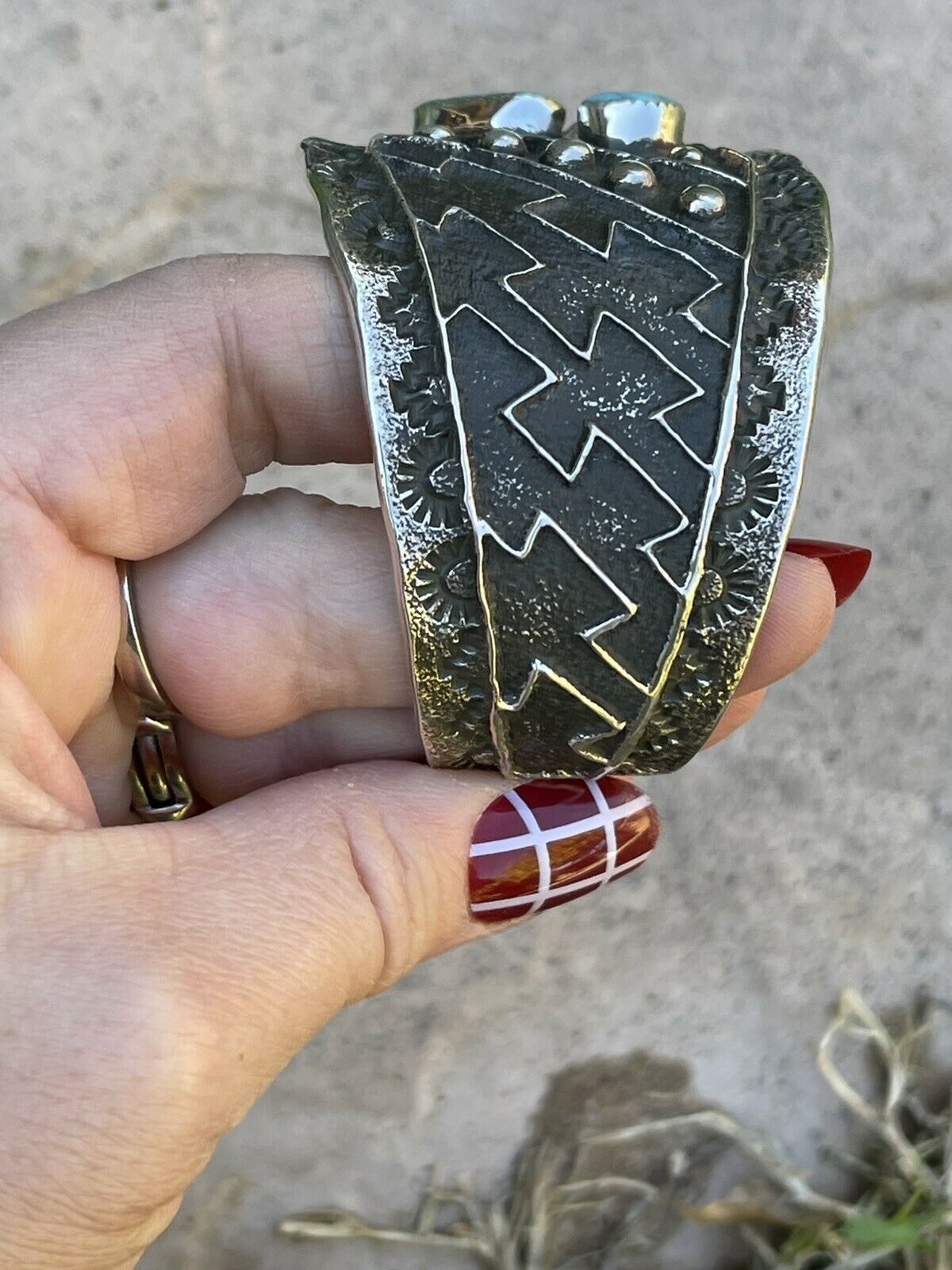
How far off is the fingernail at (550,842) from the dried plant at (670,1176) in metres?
0.58

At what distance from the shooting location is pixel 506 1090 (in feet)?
4.25

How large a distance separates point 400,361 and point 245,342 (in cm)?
16

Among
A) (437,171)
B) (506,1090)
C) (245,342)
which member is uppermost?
(437,171)

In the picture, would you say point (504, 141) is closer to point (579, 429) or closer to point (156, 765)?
point (579, 429)

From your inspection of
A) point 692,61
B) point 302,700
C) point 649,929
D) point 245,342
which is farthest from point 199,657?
point 692,61

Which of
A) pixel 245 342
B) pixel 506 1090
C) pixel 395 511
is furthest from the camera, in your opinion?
pixel 506 1090

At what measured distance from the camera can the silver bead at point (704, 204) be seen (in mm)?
751

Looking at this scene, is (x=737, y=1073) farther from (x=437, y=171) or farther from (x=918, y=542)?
(x=437, y=171)

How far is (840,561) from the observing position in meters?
0.88

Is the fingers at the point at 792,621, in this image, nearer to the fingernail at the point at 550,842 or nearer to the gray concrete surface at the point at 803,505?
the fingernail at the point at 550,842

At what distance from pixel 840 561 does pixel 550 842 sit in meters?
0.33

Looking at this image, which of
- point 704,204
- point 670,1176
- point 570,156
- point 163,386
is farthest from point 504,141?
point 670,1176

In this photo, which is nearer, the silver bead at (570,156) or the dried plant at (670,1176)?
the silver bead at (570,156)

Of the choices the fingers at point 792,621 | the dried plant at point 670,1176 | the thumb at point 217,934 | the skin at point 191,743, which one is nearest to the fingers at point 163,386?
the skin at point 191,743
